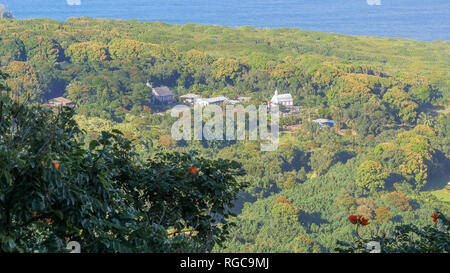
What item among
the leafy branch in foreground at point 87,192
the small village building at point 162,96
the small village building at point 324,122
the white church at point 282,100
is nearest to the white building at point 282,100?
the white church at point 282,100

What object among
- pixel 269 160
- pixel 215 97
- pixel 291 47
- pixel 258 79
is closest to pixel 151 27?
pixel 291 47

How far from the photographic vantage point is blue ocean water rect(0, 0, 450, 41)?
74.5 metres

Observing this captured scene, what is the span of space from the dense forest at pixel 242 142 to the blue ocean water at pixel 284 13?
20045 millimetres

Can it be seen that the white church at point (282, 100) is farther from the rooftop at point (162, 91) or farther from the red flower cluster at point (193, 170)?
the red flower cluster at point (193, 170)

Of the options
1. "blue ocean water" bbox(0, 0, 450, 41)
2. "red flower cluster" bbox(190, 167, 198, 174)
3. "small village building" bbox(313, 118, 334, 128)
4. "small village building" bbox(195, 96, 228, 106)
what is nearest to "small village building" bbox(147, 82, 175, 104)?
"small village building" bbox(195, 96, 228, 106)

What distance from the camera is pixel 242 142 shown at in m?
25.9

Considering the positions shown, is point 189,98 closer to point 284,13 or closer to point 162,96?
point 162,96

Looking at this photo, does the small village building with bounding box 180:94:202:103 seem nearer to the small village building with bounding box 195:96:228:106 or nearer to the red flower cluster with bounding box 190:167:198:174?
the small village building with bounding box 195:96:228:106

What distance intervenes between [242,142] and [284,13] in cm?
6210

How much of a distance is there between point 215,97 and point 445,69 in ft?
68.5

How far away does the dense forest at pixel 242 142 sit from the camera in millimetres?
3871

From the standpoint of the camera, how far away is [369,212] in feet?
64.6

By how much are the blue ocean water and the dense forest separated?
65.8 ft

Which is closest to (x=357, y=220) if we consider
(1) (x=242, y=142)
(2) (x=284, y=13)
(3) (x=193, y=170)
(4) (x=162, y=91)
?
(3) (x=193, y=170)
